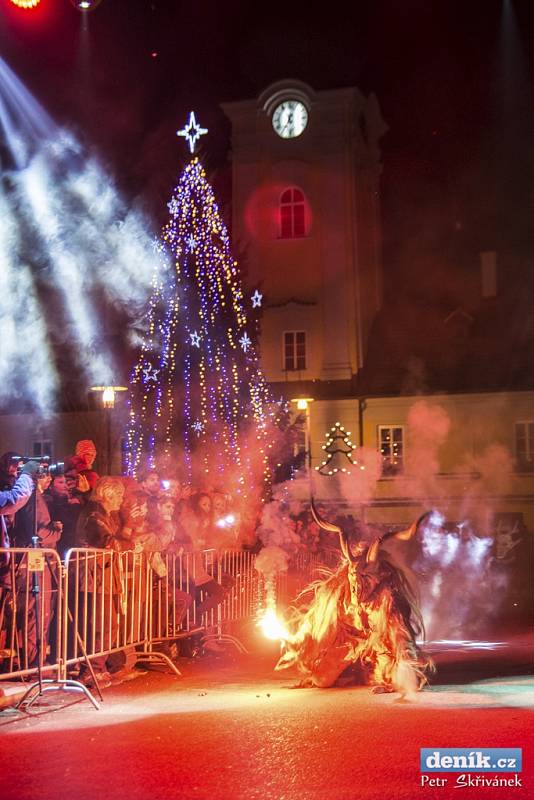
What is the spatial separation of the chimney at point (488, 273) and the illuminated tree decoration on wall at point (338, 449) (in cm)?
957

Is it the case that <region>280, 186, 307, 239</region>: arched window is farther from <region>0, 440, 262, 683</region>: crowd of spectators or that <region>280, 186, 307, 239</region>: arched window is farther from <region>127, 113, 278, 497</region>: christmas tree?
<region>0, 440, 262, 683</region>: crowd of spectators

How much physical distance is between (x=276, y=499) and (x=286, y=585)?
8.16 meters

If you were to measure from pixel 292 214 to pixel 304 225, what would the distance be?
66 centimetres

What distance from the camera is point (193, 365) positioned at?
2422cm

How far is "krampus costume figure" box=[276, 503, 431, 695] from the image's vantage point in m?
8.97

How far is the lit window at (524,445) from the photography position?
36.0 m

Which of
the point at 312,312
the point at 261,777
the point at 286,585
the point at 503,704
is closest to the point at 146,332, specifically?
the point at 286,585

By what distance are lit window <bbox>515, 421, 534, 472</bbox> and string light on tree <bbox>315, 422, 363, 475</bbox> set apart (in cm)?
610

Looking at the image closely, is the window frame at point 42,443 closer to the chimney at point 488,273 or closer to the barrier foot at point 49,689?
the chimney at point 488,273

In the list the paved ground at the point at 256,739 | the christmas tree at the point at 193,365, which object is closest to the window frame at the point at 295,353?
the christmas tree at the point at 193,365

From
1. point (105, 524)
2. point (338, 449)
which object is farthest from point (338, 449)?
point (105, 524)

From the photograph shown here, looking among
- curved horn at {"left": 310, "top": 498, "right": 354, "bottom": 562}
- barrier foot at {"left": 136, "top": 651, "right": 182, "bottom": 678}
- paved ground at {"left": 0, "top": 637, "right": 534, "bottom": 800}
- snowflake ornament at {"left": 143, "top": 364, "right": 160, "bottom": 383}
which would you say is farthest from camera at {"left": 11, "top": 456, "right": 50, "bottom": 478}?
snowflake ornament at {"left": 143, "top": 364, "right": 160, "bottom": 383}

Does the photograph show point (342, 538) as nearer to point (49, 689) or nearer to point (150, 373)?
point (49, 689)

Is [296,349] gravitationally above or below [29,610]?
above
